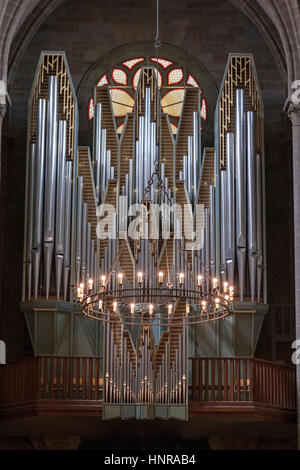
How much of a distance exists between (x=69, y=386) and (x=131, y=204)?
4690 millimetres

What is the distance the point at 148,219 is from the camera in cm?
2356

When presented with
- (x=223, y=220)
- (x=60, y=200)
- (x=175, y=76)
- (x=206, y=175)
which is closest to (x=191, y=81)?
(x=175, y=76)

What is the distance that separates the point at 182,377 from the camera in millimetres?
21422

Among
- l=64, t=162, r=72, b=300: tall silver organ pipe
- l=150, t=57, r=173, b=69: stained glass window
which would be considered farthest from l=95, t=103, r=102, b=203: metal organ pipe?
l=150, t=57, r=173, b=69: stained glass window

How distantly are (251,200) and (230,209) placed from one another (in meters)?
0.52

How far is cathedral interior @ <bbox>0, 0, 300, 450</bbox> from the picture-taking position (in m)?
21.7

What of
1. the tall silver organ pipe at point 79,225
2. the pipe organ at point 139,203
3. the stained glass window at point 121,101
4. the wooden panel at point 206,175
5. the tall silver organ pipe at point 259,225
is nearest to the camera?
the pipe organ at point 139,203

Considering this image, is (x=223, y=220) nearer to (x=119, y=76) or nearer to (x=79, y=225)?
(x=79, y=225)

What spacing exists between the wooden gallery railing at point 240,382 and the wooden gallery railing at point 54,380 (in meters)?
2.02

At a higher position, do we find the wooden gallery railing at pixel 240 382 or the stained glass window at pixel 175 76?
Result: the stained glass window at pixel 175 76

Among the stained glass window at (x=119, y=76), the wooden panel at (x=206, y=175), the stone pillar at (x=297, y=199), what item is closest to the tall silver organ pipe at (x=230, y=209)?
the wooden panel at (x=206, y=175)

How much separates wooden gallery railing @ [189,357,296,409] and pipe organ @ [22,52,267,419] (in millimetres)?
901

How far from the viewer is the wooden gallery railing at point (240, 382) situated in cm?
2172

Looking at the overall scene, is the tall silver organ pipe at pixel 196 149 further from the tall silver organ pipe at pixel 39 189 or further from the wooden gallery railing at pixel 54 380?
the wooden gallery railing at pixel 54 380
